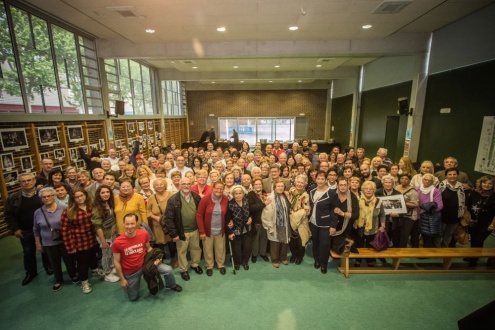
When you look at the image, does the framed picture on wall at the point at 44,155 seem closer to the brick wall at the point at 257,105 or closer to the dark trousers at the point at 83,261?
the dark trousers at the point at 83,261

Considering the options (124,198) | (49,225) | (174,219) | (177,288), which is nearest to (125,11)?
(124,198)

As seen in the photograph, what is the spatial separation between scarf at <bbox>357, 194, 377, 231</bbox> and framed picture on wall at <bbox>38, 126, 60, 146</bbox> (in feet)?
23.8

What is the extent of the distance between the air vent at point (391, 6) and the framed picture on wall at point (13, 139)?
841cm

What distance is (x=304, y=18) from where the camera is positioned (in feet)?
18.9

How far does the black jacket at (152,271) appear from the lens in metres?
3.29

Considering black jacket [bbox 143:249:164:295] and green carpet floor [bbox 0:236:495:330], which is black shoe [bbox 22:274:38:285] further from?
black jacket [bbox 143:249:164:295]

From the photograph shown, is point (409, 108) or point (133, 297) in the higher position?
point (409, 108)

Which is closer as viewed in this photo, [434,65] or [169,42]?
[434,65]

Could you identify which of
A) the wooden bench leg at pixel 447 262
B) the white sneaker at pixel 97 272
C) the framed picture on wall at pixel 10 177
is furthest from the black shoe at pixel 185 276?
the framed picture on wall at pixel 10 177

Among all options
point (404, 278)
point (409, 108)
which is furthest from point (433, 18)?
point (404, 278)

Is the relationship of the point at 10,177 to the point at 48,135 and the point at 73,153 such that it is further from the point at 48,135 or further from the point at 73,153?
the point at 73,153

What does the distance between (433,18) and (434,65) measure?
147 cm

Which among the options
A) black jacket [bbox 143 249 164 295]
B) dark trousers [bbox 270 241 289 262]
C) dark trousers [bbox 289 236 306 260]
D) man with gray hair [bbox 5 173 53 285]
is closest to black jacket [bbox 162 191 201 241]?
black jacket [bbox 143 249 164 295]

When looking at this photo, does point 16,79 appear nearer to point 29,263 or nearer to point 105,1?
point 105,1
